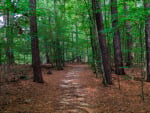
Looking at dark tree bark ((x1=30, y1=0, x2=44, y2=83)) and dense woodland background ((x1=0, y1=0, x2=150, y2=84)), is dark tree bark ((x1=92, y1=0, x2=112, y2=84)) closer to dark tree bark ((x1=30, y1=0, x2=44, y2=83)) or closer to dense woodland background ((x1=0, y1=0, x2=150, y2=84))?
dense woodland background ((x1=0, y1=0, x2=150, y2=84))

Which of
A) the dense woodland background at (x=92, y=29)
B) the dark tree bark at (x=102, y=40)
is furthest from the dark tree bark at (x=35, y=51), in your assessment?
the dark tree bark at (x=102, y=40)

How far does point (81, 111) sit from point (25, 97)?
2777mm

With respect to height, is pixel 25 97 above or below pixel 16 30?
below

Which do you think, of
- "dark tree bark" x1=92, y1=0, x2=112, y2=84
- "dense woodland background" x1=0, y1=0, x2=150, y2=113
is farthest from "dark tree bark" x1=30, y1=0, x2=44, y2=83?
"dark tree bark" x1=92, y1=0, x2=112, y2=84

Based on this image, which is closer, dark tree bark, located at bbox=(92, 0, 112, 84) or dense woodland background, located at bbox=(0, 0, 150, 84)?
dense woodland background, located at bbox=(0, 0, 150, 84)

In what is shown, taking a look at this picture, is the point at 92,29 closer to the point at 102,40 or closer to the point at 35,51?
the point at 102,40

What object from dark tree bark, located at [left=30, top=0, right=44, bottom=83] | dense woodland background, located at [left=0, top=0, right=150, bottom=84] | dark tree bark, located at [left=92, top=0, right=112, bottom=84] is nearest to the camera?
dense woodland background, located at [left=0, top=0, right=150, bottom=84]

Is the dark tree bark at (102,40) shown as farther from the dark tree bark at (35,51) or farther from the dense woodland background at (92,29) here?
the dark tree bark at (35,51)

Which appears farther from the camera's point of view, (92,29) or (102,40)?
(92,29)

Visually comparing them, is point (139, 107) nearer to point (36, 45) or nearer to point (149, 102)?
point (149, 102)

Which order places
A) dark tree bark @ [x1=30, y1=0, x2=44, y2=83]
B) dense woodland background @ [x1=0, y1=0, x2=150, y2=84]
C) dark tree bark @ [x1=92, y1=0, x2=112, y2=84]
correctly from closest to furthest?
dense woodland background @ [x1=0, y1=0, x2=150, y2=84] → dark tree bark @ [x1=92, y1=0, x2=112, y2=84] → dark tree bark @ [x1=30, y1=0, x2=44, y2=83]

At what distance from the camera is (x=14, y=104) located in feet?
16.9

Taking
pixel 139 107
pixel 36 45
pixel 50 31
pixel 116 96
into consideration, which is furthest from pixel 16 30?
pixel 50 31

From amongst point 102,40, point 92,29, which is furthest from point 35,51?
point 92,29
